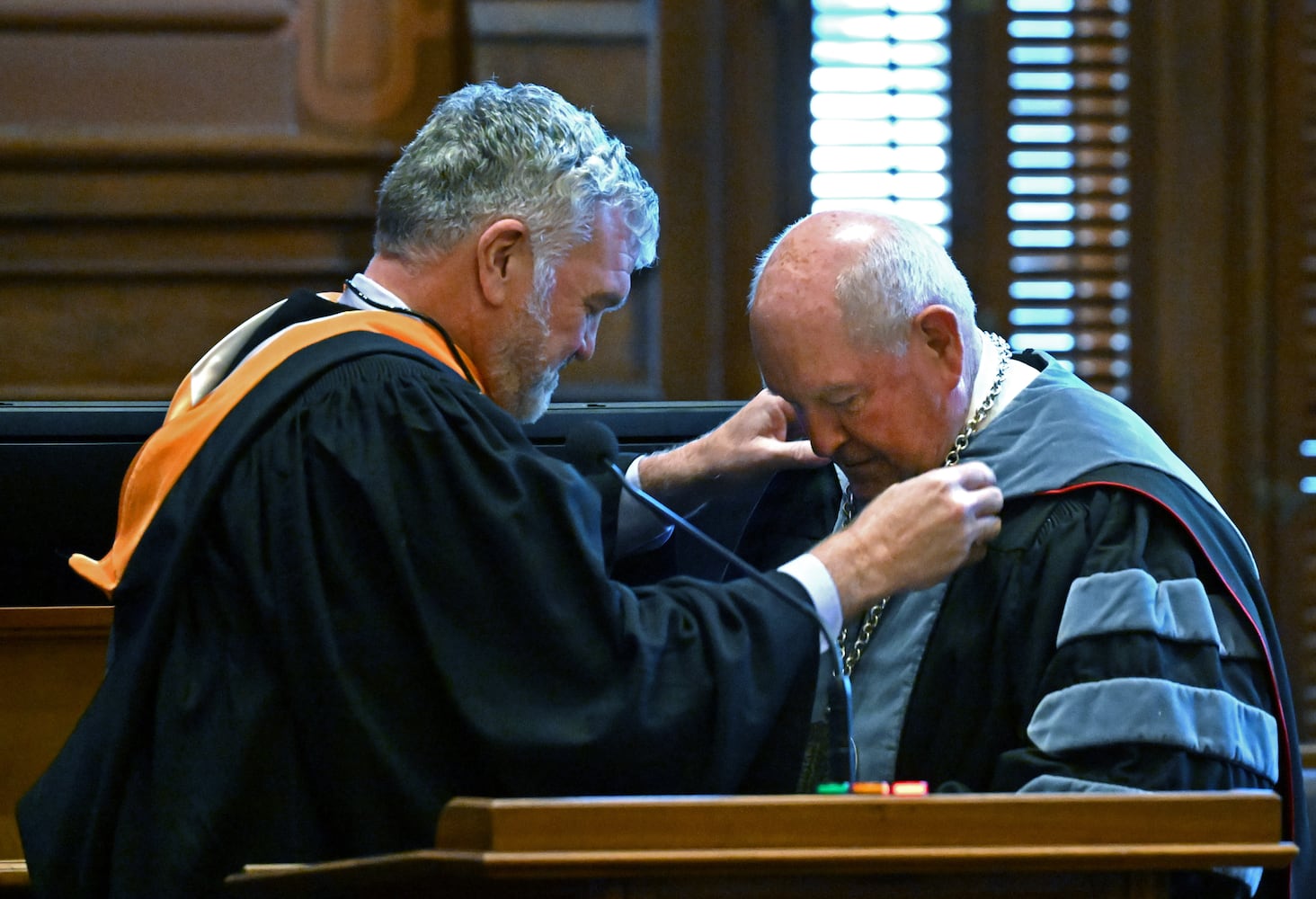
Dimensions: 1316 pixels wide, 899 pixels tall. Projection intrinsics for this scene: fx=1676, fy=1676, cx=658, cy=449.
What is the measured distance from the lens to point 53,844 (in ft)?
8.53

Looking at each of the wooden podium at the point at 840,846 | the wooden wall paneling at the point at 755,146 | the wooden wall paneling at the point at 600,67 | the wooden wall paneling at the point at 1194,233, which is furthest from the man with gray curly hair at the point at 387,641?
the wooden wall paneling at the point at 1194,233

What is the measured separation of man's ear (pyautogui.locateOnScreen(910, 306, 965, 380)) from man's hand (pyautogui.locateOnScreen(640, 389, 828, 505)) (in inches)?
13.8

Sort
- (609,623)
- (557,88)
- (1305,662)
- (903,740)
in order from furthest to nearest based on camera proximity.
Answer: (1305,662) < (557,88) < (903,740) < (609,623)

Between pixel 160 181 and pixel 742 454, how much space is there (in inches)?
83.1

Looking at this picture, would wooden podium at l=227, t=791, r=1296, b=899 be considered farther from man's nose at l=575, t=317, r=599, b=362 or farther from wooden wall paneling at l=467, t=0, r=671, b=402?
wooden wall paneling at l=467, t=0, r=671, b=402

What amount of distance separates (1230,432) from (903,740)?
256 cm

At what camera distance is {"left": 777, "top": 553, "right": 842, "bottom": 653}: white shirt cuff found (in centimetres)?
255

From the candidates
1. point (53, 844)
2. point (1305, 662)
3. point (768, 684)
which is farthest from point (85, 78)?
point (1305, 662)

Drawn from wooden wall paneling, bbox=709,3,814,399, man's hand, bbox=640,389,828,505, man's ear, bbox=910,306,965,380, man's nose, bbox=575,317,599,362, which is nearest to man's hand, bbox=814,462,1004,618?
man's ear, bbox=910,306,965,380

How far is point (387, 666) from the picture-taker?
8.08ft

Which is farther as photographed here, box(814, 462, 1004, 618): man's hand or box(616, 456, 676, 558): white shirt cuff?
box(616, 456, 676, 558): white shirt cuff

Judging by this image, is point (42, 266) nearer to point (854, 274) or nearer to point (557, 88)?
point (557, 88)

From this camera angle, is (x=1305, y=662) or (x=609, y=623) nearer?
(x=609, y=623)

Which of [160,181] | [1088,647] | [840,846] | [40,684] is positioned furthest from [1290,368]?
[840,846]
